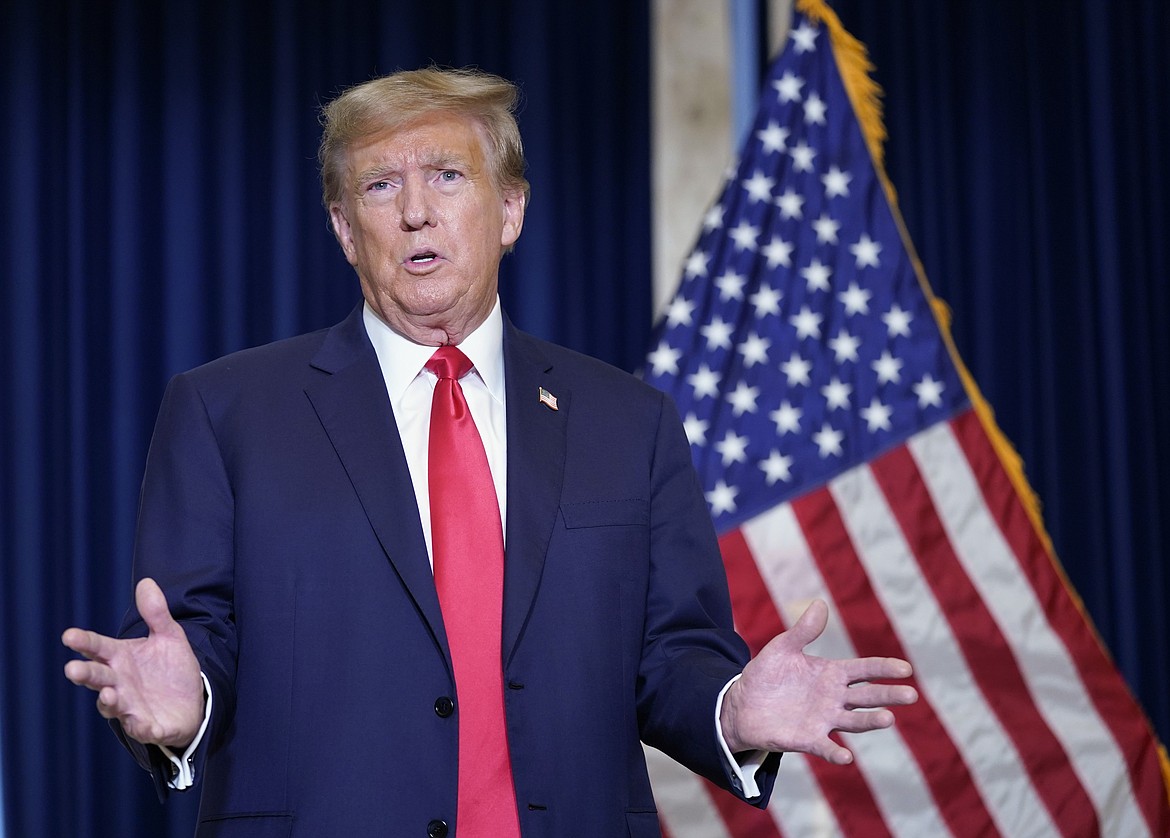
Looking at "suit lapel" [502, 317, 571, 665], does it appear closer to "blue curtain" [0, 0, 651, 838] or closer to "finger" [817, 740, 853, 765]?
"finger" [817, 740, 853, 765]

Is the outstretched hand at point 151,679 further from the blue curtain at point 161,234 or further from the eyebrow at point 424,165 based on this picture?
the blue curtain at point 161,234

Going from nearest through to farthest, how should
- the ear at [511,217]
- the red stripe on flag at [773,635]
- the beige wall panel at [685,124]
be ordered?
the ear at [511,217] → the red stripe on flag at [773,635] → the beige wall panel at [685,124]

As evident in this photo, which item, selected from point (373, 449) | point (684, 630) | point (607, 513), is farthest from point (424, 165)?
→ point (684, 630)

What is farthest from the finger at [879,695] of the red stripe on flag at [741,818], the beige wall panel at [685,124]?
the beige wall panel at [685,124]

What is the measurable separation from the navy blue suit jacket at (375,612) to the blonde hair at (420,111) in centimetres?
27

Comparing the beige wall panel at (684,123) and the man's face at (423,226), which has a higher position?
the beige wall panel at (684,123)

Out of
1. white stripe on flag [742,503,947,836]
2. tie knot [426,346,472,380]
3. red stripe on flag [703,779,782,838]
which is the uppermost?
tie knot [426,346,472,380]

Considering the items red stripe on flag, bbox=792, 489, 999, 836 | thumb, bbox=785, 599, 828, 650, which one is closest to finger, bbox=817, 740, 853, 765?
thumb, bbox=785, 599, 828, 650

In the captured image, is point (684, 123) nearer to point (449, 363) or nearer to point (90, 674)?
point (449, 363)

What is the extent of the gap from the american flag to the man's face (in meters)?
1.26

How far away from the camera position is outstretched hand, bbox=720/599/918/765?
142 centimetres

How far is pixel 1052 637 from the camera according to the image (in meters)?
3.00

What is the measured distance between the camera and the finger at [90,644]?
1.26 meters

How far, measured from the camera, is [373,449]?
1.68 metres
